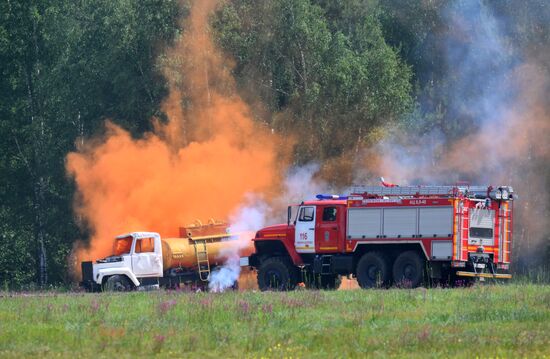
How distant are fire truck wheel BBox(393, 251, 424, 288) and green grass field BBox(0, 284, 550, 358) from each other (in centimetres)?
403

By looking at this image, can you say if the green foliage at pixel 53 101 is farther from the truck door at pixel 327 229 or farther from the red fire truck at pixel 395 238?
the truck door at pixel 327 229

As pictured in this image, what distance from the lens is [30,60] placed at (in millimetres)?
58500

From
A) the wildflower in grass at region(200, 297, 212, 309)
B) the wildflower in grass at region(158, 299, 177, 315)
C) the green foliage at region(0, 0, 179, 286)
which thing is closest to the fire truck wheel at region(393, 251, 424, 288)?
the wildflower in grass at region(200, 297, 212, 309)

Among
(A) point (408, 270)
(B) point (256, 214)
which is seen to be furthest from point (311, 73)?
(A) point (408, 270)

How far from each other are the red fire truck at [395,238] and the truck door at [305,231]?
33 millimetres

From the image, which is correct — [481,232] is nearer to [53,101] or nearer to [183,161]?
[183,161]

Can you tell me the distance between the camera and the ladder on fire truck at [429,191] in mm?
32938

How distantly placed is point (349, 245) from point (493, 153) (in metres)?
17.5

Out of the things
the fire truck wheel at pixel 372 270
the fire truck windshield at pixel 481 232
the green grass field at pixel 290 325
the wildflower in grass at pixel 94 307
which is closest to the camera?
the green grass field at pixel 290 325

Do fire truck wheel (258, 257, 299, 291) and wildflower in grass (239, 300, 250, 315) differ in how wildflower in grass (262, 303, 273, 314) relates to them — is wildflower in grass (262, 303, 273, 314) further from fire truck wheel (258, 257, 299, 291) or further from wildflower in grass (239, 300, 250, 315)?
fire truck wheel (258, 257, 299, 291)

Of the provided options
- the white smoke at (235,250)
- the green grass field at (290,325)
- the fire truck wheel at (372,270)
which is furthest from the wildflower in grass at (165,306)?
the white smoke at (235,250)

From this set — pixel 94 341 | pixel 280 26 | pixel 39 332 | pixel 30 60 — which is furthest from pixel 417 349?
pixel 30 60

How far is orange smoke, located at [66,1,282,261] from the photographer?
45.3 metres

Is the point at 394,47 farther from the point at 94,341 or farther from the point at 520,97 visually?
the point at 94,341
